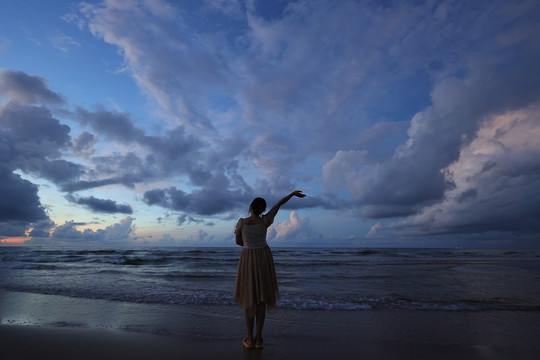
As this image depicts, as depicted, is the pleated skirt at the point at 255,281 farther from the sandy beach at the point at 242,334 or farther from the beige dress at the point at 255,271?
the sandy beach at the point at 242,334

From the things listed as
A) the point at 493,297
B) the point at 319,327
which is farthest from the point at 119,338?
the point at 493,297

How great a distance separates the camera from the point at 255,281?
4.28m

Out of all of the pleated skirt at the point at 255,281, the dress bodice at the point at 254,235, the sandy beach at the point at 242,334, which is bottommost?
the sandy beach at the point at 242,334

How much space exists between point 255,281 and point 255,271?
15 centimetres

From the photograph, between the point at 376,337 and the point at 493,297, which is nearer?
the point at 376,337

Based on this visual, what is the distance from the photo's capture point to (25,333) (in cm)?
507

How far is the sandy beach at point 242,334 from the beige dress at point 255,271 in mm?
771

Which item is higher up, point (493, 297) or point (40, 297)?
point (40, 297)

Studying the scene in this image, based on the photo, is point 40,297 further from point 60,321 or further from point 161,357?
point 161,357

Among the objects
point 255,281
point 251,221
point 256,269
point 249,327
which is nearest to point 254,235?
point 251,221

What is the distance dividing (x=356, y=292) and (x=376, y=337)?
16.2 ft

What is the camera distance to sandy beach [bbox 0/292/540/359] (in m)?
4.30

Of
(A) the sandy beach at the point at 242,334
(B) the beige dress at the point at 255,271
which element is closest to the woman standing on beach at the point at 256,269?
(B) the beige dress at the point at 255,271

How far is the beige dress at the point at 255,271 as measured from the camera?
14.0 ft
